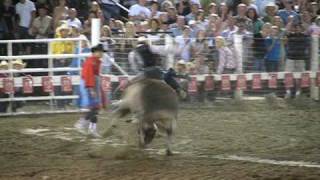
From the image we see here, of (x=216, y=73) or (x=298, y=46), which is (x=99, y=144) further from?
(x=298, y=46)

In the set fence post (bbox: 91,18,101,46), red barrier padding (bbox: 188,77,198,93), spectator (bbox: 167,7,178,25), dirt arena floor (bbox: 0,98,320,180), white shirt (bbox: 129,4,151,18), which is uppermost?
white shirt (bbox: 129,4,151,18)

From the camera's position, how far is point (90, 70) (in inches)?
439

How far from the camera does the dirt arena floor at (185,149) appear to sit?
26.1ft

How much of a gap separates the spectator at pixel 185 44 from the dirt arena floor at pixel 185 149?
1.36 m

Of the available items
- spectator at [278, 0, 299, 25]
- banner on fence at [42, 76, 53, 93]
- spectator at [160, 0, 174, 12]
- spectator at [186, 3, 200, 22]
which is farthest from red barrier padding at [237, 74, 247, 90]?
banner on fence at [42, 76, 53, 93]

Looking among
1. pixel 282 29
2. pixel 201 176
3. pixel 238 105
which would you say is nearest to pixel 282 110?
pixel 238 105

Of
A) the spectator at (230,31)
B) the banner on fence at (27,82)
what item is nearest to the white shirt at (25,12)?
the banner on fence at (27,82)

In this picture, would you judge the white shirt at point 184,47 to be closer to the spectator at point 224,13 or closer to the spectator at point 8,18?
the spectator at point 224,13

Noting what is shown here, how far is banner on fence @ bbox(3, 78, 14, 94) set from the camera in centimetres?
1402

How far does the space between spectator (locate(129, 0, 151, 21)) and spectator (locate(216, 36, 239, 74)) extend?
2.19 metres

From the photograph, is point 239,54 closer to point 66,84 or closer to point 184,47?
point 184,47

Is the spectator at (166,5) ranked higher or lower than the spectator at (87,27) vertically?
higher

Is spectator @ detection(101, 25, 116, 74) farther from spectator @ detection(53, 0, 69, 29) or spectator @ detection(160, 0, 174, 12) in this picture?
spectator @ detection(160, 0, 174, 12)

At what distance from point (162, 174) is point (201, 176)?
0.49 m
